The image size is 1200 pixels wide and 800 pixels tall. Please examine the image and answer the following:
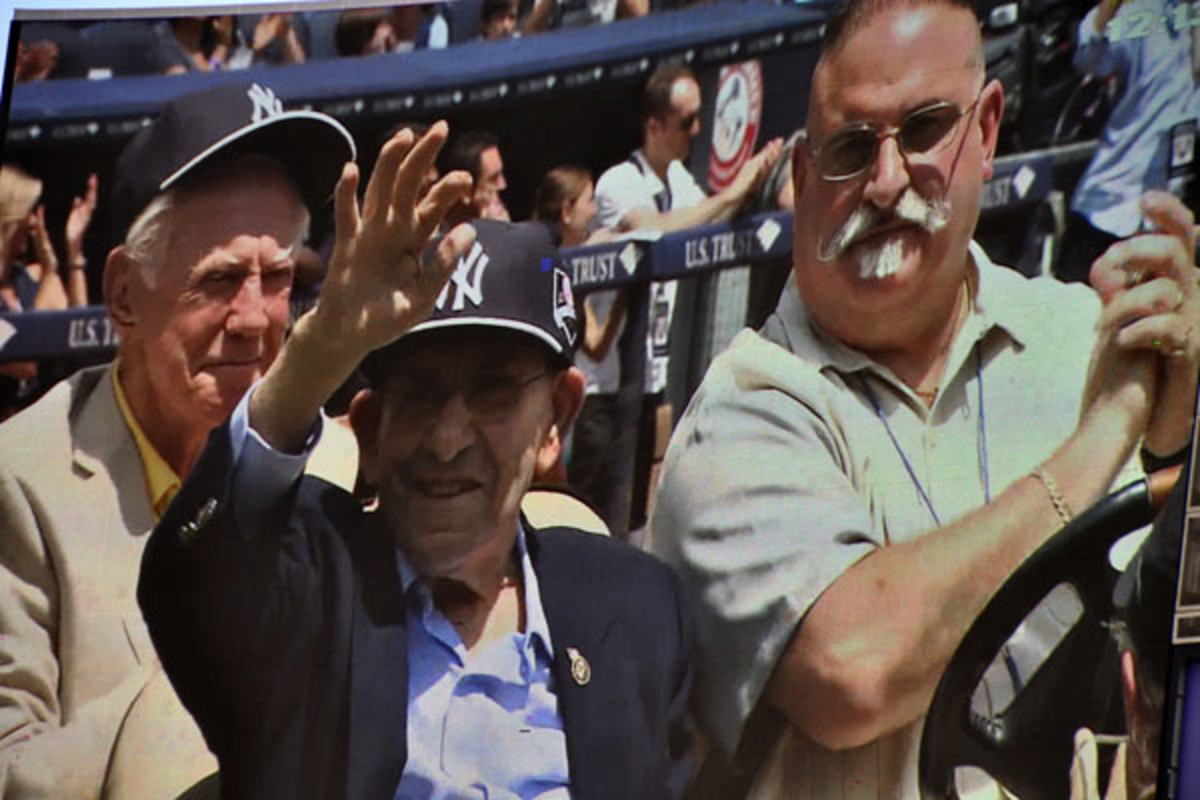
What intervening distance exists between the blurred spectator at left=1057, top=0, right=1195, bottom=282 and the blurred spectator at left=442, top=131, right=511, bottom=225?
1975mm

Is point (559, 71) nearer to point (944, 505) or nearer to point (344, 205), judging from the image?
point (344, 205)

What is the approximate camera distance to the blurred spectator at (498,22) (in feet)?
28.1

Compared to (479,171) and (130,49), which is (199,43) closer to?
(130,49)

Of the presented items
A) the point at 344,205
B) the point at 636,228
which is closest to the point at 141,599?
the point at 344,205

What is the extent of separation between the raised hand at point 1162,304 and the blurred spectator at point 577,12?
203 centimetres

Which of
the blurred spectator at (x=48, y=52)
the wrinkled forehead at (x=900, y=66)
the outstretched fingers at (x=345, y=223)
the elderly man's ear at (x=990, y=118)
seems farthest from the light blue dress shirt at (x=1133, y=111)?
the blurred spectator at (x=48, y=52)

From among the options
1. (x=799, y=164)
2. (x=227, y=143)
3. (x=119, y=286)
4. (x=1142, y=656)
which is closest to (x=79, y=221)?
(x=119, y=286)

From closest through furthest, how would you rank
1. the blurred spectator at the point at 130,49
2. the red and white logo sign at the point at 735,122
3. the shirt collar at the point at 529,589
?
the shirt collar at the point at 529,589, the red and white logo sign at the point at 735,122, the blurred spectator at the point at 130,49

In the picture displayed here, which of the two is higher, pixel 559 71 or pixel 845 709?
pixel 559 71

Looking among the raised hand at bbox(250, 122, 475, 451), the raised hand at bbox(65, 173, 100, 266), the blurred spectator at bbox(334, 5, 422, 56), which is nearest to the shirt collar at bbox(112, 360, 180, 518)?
the raised hand at bbox(250, 122, 475, 451)

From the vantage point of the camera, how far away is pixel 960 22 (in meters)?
7.68

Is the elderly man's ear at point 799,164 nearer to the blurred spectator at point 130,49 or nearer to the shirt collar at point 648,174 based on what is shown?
the shirt collar at point 648,174

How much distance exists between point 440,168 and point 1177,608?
297 cm

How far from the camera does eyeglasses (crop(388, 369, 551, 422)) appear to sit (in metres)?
7.64
